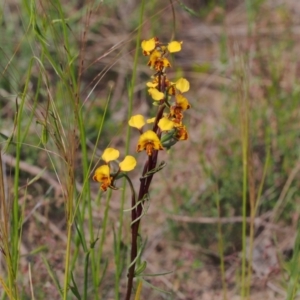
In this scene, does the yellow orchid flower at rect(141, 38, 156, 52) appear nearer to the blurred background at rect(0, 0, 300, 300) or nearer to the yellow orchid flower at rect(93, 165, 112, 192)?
the yellow orchid flower at rect(93, 165, 112, 192)

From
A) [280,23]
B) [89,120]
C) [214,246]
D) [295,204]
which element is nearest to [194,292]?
[214,246]

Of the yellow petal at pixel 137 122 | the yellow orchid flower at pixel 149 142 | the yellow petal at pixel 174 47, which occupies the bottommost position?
the yellow orchid flower at pixel 149 142

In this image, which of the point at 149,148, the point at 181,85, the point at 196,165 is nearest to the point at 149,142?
the point at 149,148

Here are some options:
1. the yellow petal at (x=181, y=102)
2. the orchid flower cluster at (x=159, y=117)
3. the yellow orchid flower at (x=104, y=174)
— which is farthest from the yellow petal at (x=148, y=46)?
the yellow orchid flower at (x=104, y=174)

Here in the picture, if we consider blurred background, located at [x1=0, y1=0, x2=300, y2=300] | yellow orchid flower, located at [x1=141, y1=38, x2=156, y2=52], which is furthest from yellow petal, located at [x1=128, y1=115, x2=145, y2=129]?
blurred background, located at [x1=0, y1=0, x2=300, y2=300]

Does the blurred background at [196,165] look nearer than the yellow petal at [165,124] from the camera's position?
No

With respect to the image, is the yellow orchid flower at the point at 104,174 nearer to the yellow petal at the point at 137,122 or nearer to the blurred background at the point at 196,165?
the yellow petal at the point at 137,122
